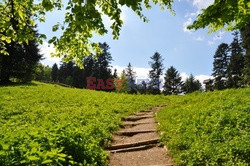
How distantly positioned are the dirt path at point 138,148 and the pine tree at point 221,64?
60922 millimetres

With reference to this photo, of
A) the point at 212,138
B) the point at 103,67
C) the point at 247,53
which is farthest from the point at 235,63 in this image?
the point at 212,138

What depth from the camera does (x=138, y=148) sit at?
9.53 meters

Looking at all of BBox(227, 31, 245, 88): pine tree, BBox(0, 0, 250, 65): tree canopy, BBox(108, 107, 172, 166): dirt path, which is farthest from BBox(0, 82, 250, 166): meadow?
BBox(227, 31, 245, 88): pine tree

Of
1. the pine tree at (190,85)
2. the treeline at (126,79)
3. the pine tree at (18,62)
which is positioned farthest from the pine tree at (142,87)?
the pine tree at (18,62)

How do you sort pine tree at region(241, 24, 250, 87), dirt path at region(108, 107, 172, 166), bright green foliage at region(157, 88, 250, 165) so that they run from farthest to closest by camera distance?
pine tree at region(241, 24, 250, 87), dirt path at region(108, 107, 172, 166), bright green foliage at region(157, 88, 250, 165)

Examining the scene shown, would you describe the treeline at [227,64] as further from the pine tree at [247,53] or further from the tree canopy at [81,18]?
the tree canopy at [81,18]

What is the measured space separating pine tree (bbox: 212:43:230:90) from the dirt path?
6092 centimetres

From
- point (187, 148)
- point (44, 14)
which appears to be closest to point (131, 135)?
point (187, 148)

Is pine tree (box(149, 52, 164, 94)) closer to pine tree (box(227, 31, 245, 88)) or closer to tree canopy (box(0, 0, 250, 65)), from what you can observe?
pine tree (box(227, 31, 245, 88))

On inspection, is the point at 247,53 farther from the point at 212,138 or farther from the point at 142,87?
the point at 142,87

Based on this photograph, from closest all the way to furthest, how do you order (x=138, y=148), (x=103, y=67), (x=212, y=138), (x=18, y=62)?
(x=212, y=138), (x=138, y=148), (x=18, y=62), (x=103, y=67)

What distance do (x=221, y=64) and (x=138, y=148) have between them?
65607mm

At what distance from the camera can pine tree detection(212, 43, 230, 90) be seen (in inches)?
2660

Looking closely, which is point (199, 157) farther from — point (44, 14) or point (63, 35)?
point (44, 14)
